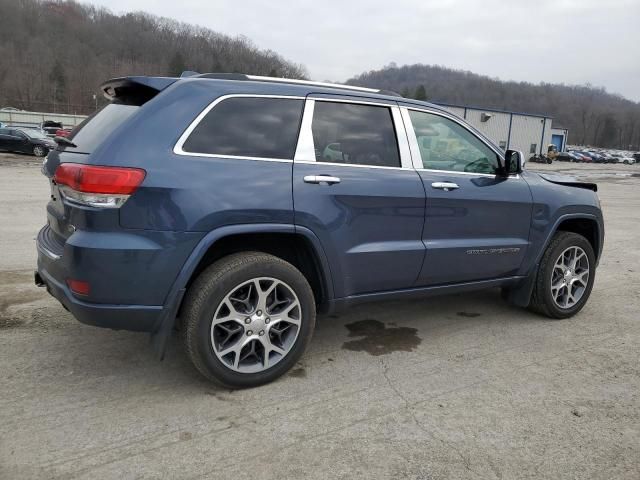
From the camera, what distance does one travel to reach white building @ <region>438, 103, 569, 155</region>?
2002 inches

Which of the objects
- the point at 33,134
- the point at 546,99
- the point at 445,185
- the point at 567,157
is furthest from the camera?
the point at 546,99

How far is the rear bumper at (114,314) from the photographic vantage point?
283 centimetres

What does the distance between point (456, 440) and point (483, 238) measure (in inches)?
70.9

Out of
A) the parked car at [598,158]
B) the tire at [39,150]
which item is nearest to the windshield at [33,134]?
the tire at [39,150]

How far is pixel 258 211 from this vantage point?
3.05 metres

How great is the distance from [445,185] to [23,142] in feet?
86.7

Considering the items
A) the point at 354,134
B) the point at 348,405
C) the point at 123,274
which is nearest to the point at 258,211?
the point at 123,274

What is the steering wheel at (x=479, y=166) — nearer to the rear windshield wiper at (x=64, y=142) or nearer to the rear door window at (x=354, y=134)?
the rear door window at (x=354, y=134)

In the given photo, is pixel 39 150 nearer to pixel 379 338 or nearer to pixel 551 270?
pixel 379 338

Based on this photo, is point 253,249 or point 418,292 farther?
point 418,292

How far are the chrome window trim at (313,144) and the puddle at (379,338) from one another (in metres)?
1.36

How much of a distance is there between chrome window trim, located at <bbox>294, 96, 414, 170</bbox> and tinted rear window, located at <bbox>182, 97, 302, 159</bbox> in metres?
0.05

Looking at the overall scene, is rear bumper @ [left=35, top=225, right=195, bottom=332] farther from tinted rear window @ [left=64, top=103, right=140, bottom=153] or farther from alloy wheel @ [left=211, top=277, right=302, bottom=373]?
tinted rear window @ [left=64, top=103, right=140, bottom=153]

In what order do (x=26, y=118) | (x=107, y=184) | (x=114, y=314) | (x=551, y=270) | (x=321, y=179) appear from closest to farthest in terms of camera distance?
(x=107, y=184)
(x=114, y=314)
(x=321, y=179)
(x=551, y=270)
(x=26, y=118)
